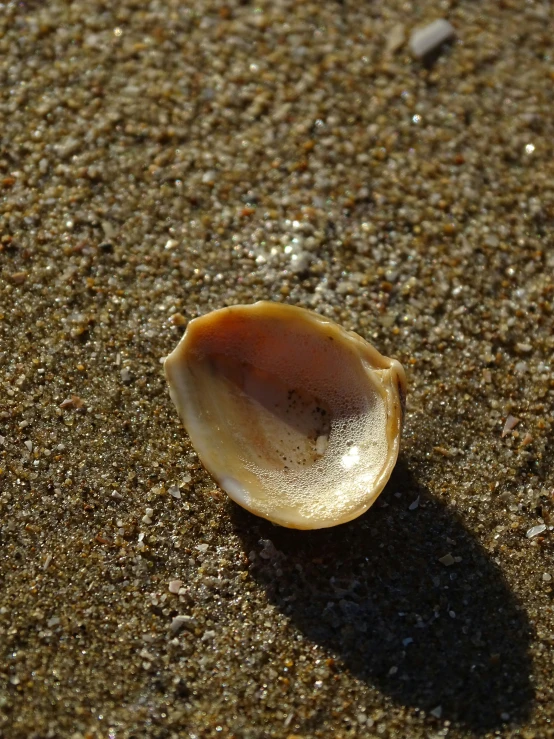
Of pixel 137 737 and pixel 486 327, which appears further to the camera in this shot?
pixel 486 327

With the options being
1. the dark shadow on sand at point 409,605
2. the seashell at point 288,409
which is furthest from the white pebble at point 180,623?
the seashell at point 288,409

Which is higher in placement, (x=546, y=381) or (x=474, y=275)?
(x=474, y=275)

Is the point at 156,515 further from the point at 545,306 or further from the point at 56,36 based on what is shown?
the point at 56,36

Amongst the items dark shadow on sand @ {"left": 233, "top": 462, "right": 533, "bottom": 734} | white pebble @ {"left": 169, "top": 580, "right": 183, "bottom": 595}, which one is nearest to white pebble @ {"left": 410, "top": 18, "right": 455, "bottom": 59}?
dark shadow on sand @ {"left": 233, "top": 462, "right": 533, "bottom": 734}

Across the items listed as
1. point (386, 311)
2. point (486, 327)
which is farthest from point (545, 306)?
point (386, 311)

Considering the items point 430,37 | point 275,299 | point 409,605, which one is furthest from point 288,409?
point 430,37

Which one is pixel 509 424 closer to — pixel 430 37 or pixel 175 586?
pixel 175 586

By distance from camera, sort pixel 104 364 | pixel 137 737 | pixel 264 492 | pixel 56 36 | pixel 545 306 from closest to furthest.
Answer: pixel 137 737, pixel 264 492, pixel 104 364, pixel 545 306, pixel 56 36
